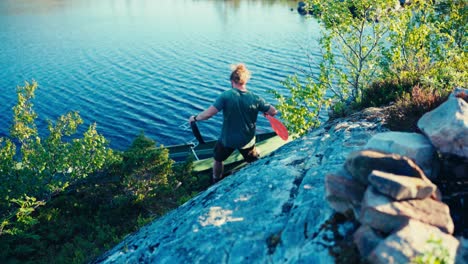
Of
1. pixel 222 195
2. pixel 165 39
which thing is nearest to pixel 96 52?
pixel 165 39

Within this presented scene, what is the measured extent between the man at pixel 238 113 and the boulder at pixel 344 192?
4.07 meters

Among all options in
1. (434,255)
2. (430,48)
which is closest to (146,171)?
(434,255)

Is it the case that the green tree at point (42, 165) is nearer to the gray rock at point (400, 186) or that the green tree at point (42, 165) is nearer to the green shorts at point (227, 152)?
the green shorts at point (227, 152)

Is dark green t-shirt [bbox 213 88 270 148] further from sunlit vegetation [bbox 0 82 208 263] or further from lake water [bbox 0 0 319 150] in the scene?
lake water [bbox 0 0 319 150]

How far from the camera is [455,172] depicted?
5.54 m

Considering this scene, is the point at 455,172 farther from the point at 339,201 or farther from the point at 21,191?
the point at 21,191

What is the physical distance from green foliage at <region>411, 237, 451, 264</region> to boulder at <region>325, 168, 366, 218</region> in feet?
3.37

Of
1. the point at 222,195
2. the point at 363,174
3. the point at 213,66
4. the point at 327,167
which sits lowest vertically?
the point at 213,66

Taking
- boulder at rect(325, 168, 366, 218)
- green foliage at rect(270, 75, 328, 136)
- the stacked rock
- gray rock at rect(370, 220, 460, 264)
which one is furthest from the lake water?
gray rock at rect(370, 220, 460, 264)

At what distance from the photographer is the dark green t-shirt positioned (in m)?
8.89

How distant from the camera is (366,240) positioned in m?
4.41

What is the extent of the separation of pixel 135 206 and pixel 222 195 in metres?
5.81

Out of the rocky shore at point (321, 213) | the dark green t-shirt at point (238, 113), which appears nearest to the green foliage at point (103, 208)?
the dark green t-shirt at point (238, 113)

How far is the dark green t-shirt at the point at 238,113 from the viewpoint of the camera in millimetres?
8891
